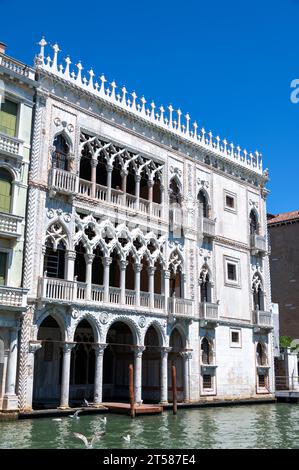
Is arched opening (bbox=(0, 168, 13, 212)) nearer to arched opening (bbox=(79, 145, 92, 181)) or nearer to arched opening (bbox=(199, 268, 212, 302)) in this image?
arched opening (bbox=(79, 145, 92, 181))

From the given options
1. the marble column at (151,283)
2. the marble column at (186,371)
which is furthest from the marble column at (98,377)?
the marble column at (186,371)

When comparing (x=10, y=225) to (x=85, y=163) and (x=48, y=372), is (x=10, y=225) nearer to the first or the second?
(x=85, y=163)

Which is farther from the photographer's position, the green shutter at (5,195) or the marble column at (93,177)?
the marble column at (93,177)

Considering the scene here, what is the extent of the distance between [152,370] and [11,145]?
11.9 m

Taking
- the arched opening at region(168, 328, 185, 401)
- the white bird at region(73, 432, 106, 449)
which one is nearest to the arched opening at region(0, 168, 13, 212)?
the white bird at region(73, 432, 106, 449)

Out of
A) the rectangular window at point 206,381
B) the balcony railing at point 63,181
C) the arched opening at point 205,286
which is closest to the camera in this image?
the balcony railing at point 63,181

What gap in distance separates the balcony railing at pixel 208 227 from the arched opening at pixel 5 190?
33.7ft

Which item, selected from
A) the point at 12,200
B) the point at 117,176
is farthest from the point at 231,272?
the point at 12,200

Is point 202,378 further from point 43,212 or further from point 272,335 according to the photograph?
point 43,212

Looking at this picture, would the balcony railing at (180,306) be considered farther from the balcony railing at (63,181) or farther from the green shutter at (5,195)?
the green shutter at (5,195)

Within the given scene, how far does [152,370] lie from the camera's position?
25344 millimetres

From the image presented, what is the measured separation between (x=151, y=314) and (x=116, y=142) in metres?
7.14

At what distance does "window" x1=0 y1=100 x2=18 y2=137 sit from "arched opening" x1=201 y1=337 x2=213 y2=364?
41.7 feet

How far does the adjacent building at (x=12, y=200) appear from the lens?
17.9m
